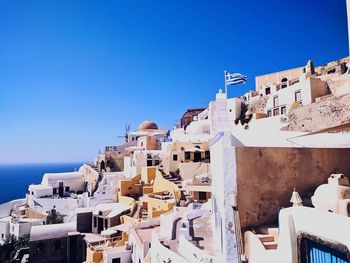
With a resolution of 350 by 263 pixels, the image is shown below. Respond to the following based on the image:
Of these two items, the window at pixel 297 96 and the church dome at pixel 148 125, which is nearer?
the window at pixel 297 96

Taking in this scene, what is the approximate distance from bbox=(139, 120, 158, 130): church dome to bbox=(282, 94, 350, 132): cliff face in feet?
123

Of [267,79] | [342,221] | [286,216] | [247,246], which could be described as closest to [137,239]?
[247,246]

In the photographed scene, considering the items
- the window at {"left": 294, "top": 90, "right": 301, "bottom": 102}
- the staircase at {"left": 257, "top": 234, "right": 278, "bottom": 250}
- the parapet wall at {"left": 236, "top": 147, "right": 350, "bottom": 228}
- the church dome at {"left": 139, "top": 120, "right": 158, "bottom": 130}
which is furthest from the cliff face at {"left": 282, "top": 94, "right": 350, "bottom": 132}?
the church dome at {"left": 139, "top": 120, "right": 158, "bottom": 130}

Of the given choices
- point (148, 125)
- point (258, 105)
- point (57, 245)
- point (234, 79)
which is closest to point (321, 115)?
point (234, 79)

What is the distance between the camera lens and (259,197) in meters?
7.30

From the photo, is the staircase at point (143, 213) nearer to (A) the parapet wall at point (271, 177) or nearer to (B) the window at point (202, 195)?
(B) the window at point (202, 195)

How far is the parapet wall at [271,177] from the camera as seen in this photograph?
23.6 feet

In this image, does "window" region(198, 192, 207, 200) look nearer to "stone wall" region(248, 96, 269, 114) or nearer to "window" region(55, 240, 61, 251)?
"stone wall" region(248, 96, 269, 114)

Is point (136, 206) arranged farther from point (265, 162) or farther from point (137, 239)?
point (265, 162)

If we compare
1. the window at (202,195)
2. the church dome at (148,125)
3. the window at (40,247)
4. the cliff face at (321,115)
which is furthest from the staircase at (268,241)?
the church dome at (148,125)

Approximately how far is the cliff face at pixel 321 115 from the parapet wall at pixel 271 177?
8.01 meters

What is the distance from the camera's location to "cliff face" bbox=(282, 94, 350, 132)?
15195 mm

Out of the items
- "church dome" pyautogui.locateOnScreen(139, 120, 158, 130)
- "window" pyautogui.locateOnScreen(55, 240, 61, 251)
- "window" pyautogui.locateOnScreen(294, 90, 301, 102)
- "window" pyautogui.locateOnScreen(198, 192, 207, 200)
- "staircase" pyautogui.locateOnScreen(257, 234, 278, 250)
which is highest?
"church dome" pyautogui.locateOnScreen(139, 120, 158, 130)

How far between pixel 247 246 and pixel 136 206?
20.8 m
